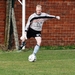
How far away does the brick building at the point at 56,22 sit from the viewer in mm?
16172

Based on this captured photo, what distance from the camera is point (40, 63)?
1154 cm

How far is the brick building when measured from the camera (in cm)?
1617

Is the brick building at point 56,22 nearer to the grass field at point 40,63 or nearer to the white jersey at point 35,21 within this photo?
the grass field at point 40,63

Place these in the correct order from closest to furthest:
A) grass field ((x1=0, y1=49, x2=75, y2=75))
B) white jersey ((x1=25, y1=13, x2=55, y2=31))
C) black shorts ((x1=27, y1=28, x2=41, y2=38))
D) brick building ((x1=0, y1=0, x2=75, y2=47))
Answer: grass field ((x1=0, y1=49, x2=75, y2=75)) < white jersey ((x1=25, y1=13, x2=55, y2=31)) < black shorts ((x1=27, y1=28, x2=41, y2=38)) < brick building ((x1=0, y1=0, x2=75, y2=47))

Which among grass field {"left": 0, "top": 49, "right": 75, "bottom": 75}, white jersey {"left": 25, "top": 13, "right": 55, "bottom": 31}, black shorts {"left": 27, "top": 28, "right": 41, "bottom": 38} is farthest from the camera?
black shorts {"left": 27, "top": 28, "right": 41, "bottom": 38}

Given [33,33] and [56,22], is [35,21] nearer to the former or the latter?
[33,33]

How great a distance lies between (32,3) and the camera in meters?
16.2

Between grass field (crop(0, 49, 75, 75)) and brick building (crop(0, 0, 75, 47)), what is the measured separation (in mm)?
1908

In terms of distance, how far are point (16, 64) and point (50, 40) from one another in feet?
17.1

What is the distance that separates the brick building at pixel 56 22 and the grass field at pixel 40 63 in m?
1.91

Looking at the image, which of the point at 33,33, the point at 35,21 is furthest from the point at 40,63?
the point at 35,21

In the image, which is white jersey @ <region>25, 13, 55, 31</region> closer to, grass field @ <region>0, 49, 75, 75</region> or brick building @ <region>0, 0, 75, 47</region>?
grass field @ <region>0, 49, 75, 75</region>

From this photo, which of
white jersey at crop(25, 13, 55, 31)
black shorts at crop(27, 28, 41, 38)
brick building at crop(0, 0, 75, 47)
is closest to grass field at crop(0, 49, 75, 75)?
black shorts at crop(27, 28, 41, 38)

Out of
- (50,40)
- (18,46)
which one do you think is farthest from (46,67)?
(50,40)
